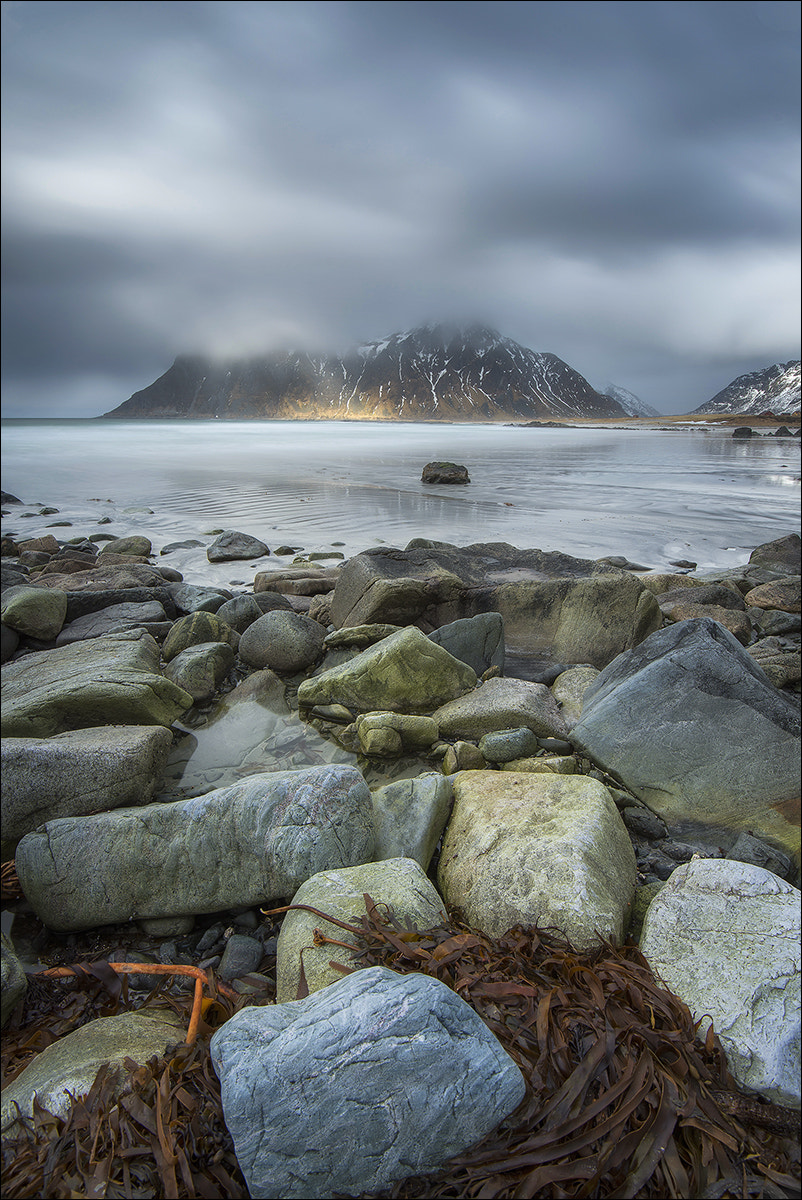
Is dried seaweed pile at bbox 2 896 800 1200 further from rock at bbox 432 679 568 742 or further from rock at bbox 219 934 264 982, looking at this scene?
rock at bbox 432 679 568 742

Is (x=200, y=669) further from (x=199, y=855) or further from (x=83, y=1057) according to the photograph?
(x=83, y=1057)

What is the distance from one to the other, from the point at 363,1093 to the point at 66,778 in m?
2.56

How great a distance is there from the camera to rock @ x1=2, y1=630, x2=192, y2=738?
13.2 ft

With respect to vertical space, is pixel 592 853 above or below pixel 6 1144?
above

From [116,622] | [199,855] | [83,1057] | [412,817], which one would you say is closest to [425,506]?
[116,622]

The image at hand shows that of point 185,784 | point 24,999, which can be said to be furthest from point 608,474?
point 24,999

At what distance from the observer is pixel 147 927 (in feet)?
9.30

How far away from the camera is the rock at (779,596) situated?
7160mm

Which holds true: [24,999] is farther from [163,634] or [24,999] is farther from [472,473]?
[472,473]

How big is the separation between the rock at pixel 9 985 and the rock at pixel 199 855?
1.72 feet

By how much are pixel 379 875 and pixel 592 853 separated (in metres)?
0.95

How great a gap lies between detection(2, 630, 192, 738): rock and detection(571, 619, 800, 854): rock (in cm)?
299

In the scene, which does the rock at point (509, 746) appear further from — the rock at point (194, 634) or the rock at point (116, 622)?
the rock at point (116, 622)

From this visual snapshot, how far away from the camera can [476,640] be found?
18.2 feet
